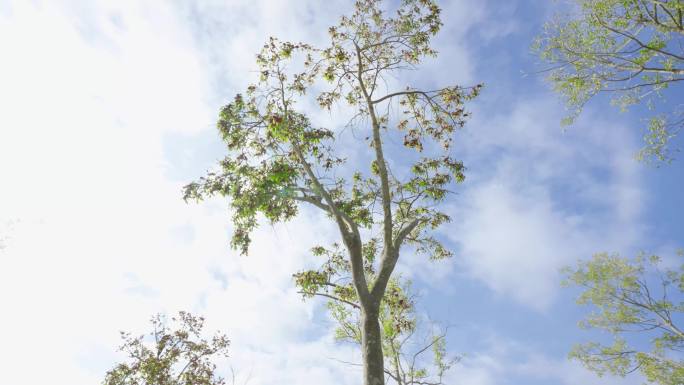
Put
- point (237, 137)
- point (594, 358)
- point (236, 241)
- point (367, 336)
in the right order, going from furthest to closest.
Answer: point (594, 358)
point (237, 137)
point (236, 241)
point (367, 336)

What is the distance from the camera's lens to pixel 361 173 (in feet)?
40.6

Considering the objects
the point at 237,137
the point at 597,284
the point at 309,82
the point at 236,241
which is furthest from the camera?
the point at 597,284

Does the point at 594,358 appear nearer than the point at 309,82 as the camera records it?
No

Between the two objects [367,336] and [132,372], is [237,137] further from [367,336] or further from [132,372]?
[132,372]

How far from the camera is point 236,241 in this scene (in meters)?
10.2

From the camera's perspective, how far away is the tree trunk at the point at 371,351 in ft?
24.5

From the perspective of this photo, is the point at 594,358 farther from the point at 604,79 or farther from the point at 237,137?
the point at 237,137

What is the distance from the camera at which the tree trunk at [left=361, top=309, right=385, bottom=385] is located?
24.5 feet

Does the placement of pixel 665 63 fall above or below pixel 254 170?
above

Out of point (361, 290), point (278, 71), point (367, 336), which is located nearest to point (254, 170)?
point (278, 71)

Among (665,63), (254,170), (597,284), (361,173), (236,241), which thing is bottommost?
(236,241)

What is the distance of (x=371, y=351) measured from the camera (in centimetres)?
772

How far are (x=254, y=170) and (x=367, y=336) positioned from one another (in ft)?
17.6

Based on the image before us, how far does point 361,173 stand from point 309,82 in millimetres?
3061
